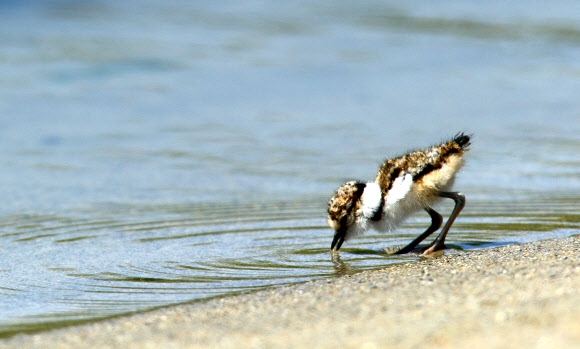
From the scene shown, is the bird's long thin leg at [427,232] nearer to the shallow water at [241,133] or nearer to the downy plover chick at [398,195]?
the downy plover chick at [398,195]

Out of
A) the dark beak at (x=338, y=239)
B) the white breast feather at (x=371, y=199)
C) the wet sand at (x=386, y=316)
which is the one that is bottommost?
the wet sand at (x=386, y=316)

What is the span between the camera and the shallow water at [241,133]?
641cm

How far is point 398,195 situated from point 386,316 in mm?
2192

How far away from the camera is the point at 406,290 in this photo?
5.07 metres

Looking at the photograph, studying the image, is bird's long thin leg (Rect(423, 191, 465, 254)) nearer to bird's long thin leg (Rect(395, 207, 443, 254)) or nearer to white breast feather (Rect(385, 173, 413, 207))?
bird's long thin leg (Rect(395, 207, 443, 254))

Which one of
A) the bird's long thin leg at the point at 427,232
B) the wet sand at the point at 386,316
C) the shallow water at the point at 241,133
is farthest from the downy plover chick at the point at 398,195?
the wet sand at the point at 386,316

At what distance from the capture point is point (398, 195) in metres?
6.66

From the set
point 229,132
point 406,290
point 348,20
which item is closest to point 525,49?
point 348,20

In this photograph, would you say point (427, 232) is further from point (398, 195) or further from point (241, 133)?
point (241, 133)

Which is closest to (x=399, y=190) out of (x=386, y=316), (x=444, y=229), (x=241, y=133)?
(x=444, y=229)

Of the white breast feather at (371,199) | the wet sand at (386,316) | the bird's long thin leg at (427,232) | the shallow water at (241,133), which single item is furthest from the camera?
the bird's long thin leg at (427,232)

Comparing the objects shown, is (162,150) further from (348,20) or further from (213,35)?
(348,20)

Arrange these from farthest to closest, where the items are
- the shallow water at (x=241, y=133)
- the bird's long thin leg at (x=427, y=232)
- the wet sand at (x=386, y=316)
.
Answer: the bird's long thin leg at (x=427, y=232), the shallow water at (x=241, y=133), the wet sand at (x=386, y=316)

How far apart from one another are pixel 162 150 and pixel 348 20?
28.1 ft
